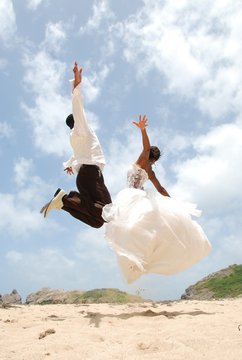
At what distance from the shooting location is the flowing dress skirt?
582 centimetres

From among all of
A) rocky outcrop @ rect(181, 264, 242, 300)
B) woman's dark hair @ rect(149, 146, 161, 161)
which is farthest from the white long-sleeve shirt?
rocky outcrop @ rect(181, 264, 242, 300)

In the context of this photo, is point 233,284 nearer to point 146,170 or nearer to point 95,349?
point 146,170

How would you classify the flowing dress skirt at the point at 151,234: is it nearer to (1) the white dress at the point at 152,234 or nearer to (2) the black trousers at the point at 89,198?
(1) the white dress at the point at 152,234

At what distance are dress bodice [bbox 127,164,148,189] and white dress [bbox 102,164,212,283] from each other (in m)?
0.33

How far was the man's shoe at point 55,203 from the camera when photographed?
7.23 metres

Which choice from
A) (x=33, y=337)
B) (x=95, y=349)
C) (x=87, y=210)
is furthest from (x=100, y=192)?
(x=95, y=349)

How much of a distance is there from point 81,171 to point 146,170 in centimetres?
117

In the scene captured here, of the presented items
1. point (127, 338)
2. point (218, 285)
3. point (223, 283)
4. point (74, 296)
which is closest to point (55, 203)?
point (127, 338)

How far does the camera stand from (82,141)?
280 inches

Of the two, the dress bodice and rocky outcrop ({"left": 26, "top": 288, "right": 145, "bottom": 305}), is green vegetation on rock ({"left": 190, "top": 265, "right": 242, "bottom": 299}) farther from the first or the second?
the dress bodice

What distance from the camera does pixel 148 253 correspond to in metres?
5.88

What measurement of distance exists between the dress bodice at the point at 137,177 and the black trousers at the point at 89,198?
52 cm

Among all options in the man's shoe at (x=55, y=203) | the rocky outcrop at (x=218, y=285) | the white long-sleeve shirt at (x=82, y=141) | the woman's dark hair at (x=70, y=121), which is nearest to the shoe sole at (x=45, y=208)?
the man's shoe at (x=55, y=203)

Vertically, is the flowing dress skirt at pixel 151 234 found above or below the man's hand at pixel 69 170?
below
